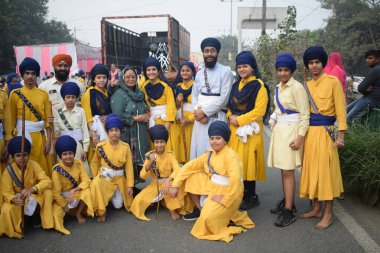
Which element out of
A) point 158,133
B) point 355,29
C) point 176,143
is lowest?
point 176,143

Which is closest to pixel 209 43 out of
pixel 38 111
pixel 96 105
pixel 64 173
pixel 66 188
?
pixel 96 105

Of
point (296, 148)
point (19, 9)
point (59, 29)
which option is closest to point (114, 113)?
point (296, 148)

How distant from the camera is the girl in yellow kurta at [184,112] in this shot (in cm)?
510

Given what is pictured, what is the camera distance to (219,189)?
3838mm

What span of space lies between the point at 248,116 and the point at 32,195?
8.33 ft

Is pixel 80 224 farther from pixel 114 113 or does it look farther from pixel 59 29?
pixel 59 29

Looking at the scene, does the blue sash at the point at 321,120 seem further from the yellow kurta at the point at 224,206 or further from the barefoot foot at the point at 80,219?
the barefoot foot at the point at 80,219

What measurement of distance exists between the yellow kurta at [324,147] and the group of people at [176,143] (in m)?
0.01

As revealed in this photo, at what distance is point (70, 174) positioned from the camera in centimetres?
418

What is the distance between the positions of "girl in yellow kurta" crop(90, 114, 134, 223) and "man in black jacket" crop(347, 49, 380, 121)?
354 cm

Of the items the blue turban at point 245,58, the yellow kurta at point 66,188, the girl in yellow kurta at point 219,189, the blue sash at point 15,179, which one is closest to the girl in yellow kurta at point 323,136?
the blue turban at point 245,58

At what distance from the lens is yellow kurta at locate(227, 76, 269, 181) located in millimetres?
4277

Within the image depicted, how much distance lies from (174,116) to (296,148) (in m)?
1.71

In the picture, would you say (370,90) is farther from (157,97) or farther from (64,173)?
(64,173)
